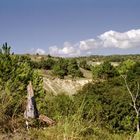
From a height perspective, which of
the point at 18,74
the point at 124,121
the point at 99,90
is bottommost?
the point at 124,121

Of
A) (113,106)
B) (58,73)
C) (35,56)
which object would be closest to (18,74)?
(113,106)

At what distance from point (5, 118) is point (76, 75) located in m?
107

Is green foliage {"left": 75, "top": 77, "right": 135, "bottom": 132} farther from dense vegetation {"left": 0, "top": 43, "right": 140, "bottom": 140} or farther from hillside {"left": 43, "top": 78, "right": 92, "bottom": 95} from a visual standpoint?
hillside {"left": 43, "top": 78, "right": 92, "bottom": 95}

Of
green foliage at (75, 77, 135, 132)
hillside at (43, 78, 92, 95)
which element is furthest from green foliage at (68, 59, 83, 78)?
green foliage at (75, 77, 135, 132)

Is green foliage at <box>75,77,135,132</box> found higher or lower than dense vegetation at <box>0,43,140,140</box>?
lower

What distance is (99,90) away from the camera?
51562 millimetres

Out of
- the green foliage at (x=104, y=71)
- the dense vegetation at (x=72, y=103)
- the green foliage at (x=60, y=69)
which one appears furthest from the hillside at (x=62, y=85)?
the green foliage at (x=104, y=71)

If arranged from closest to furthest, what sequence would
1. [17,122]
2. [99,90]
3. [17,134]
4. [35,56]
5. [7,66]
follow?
[17,134]
[17,122]
[7,66]
[99,90]
[35,56]

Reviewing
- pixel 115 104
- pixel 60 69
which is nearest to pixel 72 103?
pixel 115 104

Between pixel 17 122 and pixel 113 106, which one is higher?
pixel 17 122

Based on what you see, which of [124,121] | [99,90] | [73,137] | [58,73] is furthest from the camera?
[58,73]

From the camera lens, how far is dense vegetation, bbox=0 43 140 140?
5.38 m

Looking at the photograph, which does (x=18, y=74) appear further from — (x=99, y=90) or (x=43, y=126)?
(x=43, y=126)

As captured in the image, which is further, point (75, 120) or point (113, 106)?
point (113, 106)
